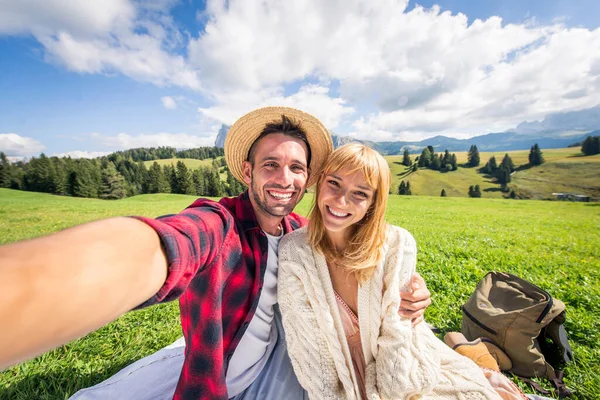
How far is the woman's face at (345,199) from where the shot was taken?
2.46 m

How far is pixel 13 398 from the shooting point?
258cm

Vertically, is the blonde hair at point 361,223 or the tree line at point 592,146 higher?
the tree line at point 592,146

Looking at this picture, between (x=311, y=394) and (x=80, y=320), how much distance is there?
6.18 feet

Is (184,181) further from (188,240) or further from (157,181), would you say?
(188,240)

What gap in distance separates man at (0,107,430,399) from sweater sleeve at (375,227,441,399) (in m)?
0.18

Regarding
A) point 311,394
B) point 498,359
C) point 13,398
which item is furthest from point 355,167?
point 13,398

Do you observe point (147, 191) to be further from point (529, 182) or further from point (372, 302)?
point (529, 182)

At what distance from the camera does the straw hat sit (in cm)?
276

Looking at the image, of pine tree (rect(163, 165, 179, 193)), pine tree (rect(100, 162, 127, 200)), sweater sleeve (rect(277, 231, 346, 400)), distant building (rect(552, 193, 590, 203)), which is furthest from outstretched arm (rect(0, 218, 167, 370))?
distant building (rect(552, 193, 590, 203))

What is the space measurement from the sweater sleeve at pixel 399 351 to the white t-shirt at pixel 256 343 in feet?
3.44

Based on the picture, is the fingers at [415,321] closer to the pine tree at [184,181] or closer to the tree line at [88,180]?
the tree line at [88,180]

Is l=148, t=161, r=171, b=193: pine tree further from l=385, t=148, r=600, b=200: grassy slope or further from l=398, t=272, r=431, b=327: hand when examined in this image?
l=398, t=272, r=431, b=327: hand

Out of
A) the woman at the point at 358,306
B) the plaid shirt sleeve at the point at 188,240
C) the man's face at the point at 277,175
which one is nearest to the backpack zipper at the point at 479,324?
the woman at the point at 358,306

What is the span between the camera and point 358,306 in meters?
2.24
